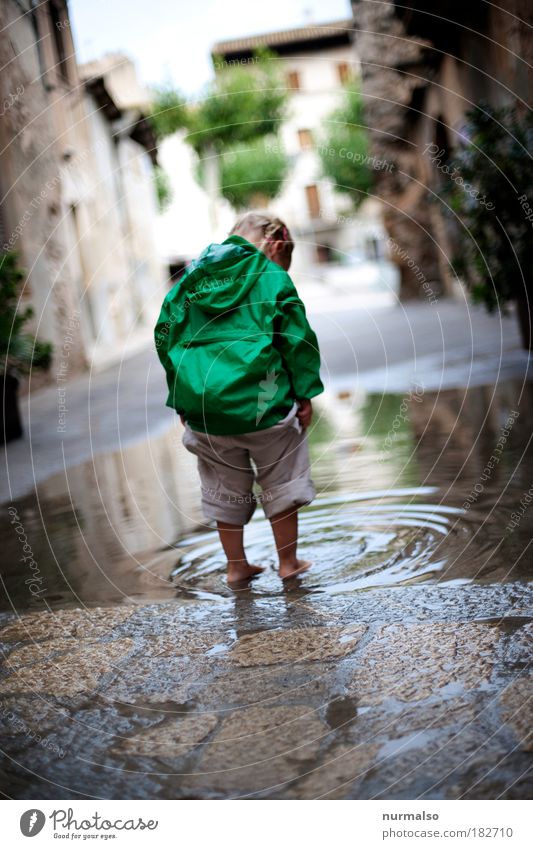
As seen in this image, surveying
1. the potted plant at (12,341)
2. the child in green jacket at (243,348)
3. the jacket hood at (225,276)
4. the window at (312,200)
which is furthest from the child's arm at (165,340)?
the window at (312,200)

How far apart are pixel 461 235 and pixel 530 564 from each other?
5154 mm

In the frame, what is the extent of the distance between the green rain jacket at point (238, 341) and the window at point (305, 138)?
4296cm

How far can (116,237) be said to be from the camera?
70.2 ft

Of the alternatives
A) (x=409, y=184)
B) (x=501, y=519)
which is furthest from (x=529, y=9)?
(x=409, y=184)

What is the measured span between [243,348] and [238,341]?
3 centimetres

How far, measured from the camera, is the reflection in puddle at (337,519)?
3.33 meters

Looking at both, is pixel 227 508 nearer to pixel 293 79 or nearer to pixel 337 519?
pixel 337 519

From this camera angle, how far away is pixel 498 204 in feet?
22.6

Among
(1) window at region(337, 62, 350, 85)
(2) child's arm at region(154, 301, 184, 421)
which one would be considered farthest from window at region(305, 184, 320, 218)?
(2) child's arm at region(154, 301, 184, 421)


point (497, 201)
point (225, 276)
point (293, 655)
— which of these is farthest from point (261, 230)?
point (497, 201)

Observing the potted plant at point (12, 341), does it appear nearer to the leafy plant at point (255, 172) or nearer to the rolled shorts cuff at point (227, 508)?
the rolled shorts cuff at point (227, 508)

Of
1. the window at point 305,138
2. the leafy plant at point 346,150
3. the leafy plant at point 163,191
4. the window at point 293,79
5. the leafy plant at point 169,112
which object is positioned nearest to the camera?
the leafy plant at point 169,112

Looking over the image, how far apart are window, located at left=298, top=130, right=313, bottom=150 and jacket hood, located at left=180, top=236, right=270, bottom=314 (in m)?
43.0

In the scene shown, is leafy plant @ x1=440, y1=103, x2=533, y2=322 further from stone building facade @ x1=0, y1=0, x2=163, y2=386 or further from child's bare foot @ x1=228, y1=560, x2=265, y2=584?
child's bare foot @ x1=228, y1=560, x2=265, y2=584
